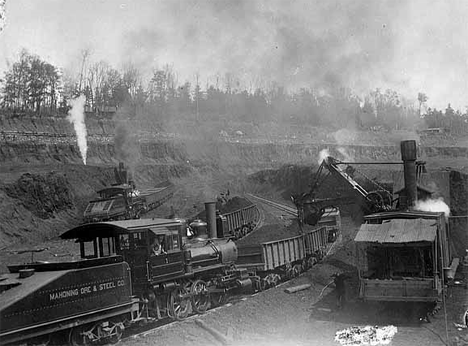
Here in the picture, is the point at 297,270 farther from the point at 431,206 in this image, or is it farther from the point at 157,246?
the point at 157,246

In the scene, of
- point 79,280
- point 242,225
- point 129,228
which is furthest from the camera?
point 242,225

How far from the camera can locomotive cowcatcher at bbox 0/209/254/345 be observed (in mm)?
10008

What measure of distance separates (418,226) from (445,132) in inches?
2689

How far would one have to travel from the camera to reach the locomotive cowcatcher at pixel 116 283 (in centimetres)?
1001

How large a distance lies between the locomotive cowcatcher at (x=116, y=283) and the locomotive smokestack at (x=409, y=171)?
653cm

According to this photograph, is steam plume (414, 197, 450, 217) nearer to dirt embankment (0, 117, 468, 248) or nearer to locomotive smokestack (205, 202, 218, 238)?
locomotive smokestack (205, 202, 218, 238)

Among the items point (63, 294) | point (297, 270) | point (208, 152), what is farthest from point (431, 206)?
point (208, 152)

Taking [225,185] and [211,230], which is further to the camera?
[225,185]

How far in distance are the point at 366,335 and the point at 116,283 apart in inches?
250

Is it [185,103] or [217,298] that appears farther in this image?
[185,103]

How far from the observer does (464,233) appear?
928 inches

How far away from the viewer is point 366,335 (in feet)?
40.4

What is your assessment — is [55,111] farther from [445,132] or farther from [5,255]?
[445,132]

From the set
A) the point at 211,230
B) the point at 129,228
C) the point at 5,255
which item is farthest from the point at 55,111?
the point at 129,228
